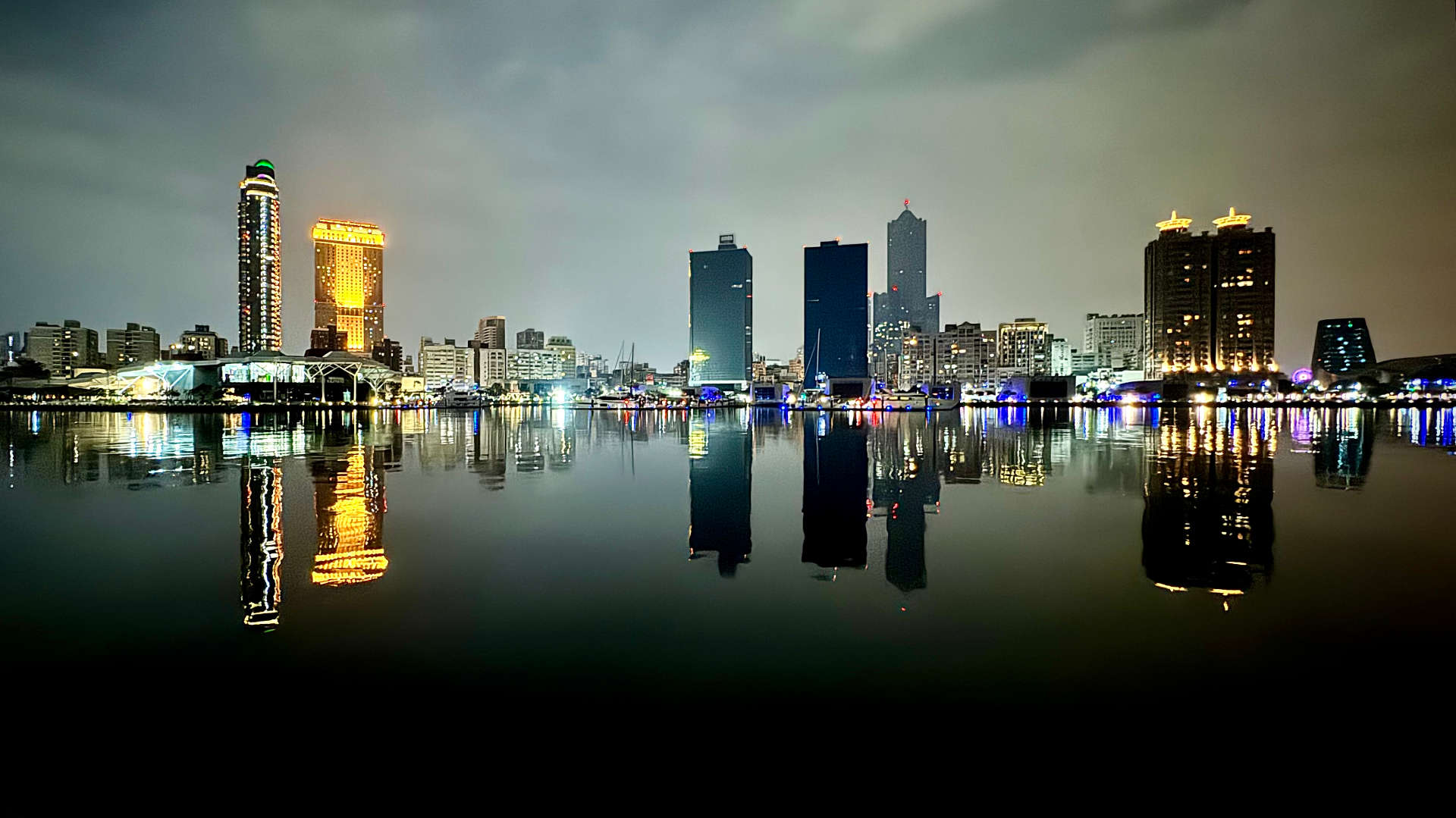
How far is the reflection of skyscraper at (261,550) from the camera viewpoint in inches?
325

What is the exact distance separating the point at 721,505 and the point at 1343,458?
2915cm

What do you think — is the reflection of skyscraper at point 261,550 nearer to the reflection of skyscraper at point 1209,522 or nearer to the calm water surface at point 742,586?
the calm water surface at point 742,586

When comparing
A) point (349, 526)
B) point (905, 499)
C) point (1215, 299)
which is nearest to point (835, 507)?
point (905, 499)

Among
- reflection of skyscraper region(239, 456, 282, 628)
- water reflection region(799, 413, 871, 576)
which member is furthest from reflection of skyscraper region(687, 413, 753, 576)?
reflection of skyscraper region(239, 456, 282, 628)

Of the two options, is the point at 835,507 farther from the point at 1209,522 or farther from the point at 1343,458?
the point at 1343,458

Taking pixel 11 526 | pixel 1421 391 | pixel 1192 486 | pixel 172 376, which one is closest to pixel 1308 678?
pixel 1192 486

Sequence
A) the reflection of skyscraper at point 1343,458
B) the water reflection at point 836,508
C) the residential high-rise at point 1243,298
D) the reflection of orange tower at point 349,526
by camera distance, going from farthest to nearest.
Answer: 1. the residential high-rise at point 1243,298
2. the reflection of skyscraper at point 1343,458
3. the water reflection at point 836,508
4. the reflection of orange tower at point 349,526

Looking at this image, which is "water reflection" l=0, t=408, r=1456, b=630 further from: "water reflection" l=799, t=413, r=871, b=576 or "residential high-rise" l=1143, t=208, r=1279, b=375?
"residential high-rise" l=1143, t=208, r=1279, b=375

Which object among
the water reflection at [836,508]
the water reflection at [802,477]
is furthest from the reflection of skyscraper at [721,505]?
the water reflection at [836,508]

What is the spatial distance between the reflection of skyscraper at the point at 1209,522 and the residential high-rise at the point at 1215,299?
185 m

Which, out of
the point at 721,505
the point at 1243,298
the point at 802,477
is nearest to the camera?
the point at 721,505

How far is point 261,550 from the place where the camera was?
11141 mm

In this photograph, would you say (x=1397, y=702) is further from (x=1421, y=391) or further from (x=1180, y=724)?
(x=1421, y=391)

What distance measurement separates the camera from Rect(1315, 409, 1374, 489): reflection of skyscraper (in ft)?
68.8
